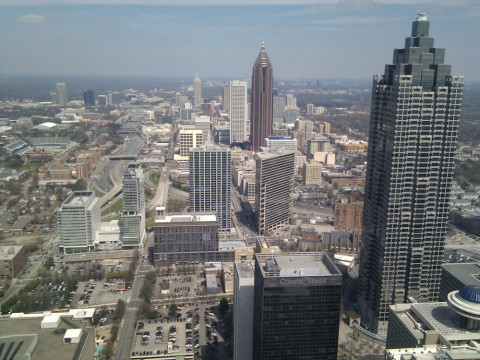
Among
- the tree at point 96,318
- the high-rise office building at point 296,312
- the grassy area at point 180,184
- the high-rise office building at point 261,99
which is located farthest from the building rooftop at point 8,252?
the high-rise office building at point 261,99

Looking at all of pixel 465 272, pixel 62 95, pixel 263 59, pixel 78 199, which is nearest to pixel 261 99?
pixel 263 59

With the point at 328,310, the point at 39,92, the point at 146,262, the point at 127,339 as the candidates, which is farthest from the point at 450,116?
the point at 39,92

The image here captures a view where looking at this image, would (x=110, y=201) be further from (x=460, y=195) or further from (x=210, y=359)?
(x=460, y=195)

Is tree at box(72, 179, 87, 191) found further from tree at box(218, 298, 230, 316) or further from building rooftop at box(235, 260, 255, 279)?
building rooftop at box(235, 260, 255, 279)

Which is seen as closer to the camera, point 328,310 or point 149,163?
point 328,310

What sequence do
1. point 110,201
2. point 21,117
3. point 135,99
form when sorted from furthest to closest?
point 135,99
point 21,117
point 110,201

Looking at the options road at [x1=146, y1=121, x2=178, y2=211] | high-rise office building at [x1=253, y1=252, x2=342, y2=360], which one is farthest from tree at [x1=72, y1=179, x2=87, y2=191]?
high-rise office building at [x1=253, y1=252, x2=342, y2=360]

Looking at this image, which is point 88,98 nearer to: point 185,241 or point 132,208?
point 132,208

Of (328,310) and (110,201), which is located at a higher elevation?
(328,310)
